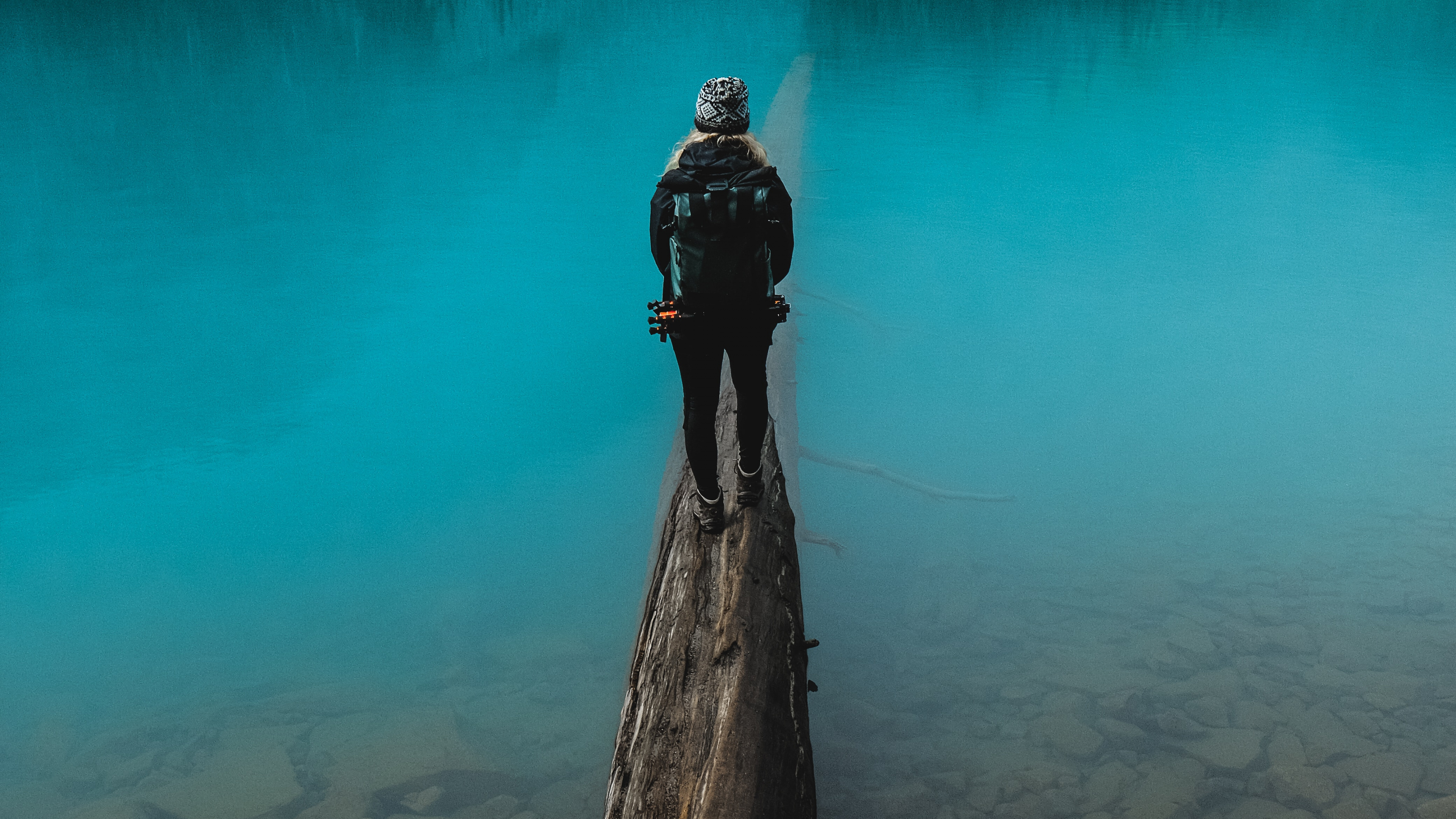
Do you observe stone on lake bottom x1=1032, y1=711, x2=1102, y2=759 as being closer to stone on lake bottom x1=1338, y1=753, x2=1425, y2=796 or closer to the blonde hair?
stone on lake bottom x1=1338, y1=753, x2=1425, y2=796

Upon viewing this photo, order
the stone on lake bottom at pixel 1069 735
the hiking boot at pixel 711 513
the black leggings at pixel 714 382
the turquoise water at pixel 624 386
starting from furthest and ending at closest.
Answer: the turquoise water at pixel 624 386 < the stone on lake bottom at pixel 1069 735 < the hiking boot at pixel 711 513 < the black leggings at pixel 714 382

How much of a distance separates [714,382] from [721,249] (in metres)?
0.55

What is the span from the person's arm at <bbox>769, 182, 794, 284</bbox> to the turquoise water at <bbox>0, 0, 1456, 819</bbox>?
2564 mm

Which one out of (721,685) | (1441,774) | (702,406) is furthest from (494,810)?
(1441,774)

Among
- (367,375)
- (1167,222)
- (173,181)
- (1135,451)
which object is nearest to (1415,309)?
(1167,222)

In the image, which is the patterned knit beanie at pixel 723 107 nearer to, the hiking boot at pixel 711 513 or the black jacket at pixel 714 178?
the black jacket at pixel 714 178

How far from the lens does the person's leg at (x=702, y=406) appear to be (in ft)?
12.1

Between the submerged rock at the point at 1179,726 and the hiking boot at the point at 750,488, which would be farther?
the submerged rock at the point at 1179,726

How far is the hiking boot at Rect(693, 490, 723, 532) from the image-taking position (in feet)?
12.5

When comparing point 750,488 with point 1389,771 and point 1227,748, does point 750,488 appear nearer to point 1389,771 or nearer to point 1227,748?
point 1227,748

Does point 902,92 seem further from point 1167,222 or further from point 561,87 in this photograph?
point 1167,222

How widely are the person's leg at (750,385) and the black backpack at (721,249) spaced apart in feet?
0.49

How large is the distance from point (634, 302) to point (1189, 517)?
673 cm

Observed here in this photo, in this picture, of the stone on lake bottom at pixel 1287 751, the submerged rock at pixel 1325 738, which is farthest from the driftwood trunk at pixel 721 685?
the submerged rock at pixel 1325 738
